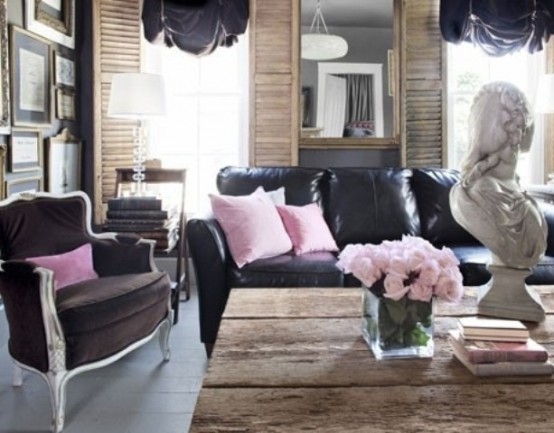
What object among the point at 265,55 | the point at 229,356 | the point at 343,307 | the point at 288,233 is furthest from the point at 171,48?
the point at 229,356

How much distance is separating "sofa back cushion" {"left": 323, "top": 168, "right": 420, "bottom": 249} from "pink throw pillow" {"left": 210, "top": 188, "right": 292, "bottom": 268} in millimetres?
504

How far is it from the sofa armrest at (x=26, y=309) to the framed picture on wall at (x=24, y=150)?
107cm

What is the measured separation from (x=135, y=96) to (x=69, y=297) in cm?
163

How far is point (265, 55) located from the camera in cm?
441

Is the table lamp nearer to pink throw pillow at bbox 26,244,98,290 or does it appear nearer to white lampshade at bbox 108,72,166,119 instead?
white lampshade at bbox 108,72,166,119

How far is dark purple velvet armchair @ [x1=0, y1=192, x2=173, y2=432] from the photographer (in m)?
2.29

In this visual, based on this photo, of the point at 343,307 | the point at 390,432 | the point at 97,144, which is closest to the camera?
the point at 390,432

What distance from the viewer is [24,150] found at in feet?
11.2

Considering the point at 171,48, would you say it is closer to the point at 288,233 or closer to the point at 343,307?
the point at 288,233

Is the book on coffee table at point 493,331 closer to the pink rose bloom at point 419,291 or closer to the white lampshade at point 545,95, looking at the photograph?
the pink rose bloom at point 419,291

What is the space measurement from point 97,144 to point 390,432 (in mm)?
3669

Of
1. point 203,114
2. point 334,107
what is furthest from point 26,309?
point 334,107

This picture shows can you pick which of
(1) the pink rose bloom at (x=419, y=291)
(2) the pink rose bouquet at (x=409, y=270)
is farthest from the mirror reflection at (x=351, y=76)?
(1) the pink rose bloom at (x=419, y=291)

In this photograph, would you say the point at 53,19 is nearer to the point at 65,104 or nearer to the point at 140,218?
the point at 65,104
